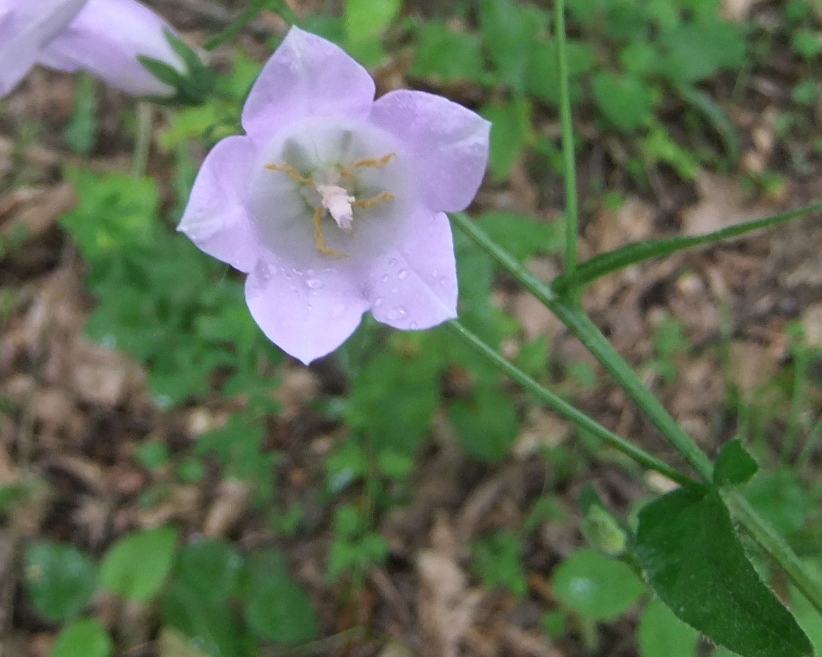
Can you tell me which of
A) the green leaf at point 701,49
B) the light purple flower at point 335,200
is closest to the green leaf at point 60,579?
the light purple flower at point 335,200

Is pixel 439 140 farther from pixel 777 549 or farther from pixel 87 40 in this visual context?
pixel 777 549

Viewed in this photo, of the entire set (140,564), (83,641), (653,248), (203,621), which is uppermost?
(653,248)

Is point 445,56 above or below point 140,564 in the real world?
above

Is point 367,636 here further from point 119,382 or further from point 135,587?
point 119,382

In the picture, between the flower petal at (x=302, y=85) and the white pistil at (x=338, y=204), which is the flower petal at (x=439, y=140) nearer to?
the flower petal at (x=302, y=85)

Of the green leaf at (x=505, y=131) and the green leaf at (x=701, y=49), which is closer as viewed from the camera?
the green leaf at (x=505, y=131)

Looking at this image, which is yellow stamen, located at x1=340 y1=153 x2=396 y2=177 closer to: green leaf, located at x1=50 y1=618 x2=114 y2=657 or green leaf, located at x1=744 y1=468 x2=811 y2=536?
green leaf, located at x1=744 y1=468 x2=811 y2=536

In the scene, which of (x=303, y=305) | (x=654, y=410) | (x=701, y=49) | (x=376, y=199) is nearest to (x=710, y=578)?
(x=654, y=410)
